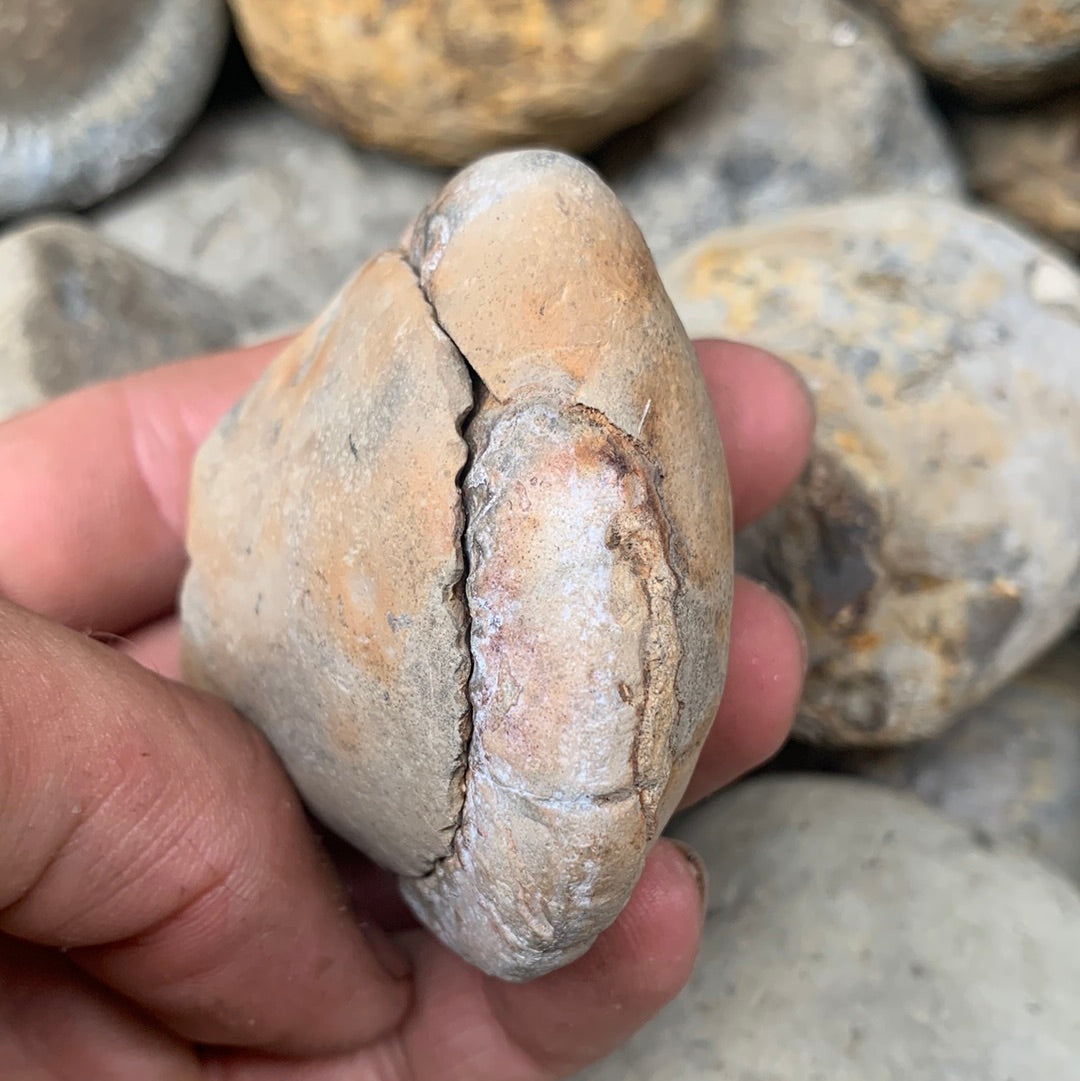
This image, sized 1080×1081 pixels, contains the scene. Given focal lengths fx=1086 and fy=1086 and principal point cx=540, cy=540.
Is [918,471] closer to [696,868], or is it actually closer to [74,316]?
[696,868]

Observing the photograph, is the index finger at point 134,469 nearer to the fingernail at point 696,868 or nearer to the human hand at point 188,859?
the human hand at point 188,859

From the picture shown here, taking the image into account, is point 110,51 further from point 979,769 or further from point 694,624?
point 979,769

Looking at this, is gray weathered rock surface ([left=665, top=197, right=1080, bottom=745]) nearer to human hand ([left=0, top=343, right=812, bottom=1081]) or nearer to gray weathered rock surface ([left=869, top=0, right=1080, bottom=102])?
human hand ([left=0, top=343, right=812, bottom=1081])

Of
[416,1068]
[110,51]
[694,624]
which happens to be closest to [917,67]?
[110,51]

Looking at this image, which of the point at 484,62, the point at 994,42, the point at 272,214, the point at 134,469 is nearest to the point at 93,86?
the point at 272,214

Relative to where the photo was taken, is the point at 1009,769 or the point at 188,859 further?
the point at 1009,769

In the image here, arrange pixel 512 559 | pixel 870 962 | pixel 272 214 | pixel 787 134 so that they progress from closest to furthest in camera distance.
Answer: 1. pixel 512 559
2. pixel 870 962
3. pixel 787 134
4. pixel 272 214
